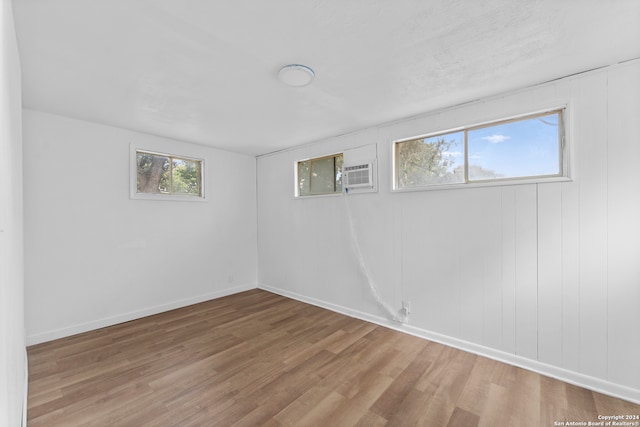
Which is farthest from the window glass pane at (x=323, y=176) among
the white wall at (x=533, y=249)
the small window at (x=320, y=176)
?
the white wall at (x=533, y=249)

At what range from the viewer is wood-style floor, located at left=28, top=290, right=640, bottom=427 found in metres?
1.77

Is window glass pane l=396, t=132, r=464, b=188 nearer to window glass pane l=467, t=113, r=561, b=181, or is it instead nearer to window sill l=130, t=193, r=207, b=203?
Answer: window glass pane l=467, t=113, r=561, b=181

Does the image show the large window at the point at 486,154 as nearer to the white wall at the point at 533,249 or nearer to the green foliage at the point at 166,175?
the white wall at the point at 533,249

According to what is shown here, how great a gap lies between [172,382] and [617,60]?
415 centimetres

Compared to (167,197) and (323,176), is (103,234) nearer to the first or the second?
(167,197)

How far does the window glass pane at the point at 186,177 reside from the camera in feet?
12.8

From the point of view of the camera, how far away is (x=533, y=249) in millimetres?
2279

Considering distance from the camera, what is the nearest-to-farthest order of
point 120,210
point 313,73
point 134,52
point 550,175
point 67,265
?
point 134,52 < point 313,73 < point 550,175 < point 67,265 < point 120,210

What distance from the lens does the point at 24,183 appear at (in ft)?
8.79

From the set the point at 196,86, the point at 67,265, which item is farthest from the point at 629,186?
the point at 67,265

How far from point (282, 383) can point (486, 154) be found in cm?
274

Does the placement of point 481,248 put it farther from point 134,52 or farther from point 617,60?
point 134,52

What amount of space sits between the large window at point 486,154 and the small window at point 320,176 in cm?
93

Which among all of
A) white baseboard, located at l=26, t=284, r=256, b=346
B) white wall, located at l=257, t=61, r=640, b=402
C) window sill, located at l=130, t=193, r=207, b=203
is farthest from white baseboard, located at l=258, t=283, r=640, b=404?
window sill, located at l=130, t=193, r=207, b=203
